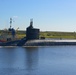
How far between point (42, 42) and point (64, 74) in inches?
1066

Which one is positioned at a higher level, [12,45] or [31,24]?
[31,24]

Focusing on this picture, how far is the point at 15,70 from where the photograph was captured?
2298 centimetres

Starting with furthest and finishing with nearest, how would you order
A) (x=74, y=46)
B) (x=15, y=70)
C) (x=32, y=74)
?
(x=74, y=46) < (x=15, y=70) < (x=32, y=74)

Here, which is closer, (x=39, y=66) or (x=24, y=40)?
(x=39, y=66)

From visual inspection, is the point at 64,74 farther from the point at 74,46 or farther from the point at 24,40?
the point at 74,46

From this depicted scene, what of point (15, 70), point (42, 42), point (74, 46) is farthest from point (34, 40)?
point (15, 70)

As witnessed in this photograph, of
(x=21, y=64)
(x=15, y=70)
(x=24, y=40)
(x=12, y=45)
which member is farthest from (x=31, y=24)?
(x=15, y=70)

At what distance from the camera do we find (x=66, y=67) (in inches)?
975

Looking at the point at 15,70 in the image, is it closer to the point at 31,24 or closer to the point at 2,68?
the point at 2,68

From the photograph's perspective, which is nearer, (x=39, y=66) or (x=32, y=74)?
(x=32, y=74)

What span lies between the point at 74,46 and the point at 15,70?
30240 mm

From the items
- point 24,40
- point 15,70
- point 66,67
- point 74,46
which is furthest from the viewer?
point 74,46

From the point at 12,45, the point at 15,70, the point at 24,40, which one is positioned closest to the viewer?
the point at 15,70

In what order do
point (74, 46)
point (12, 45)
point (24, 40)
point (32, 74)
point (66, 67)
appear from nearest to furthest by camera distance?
point (32, 74), point (66, 67), point (12, 45), point (24, 40), point (74, 46)
